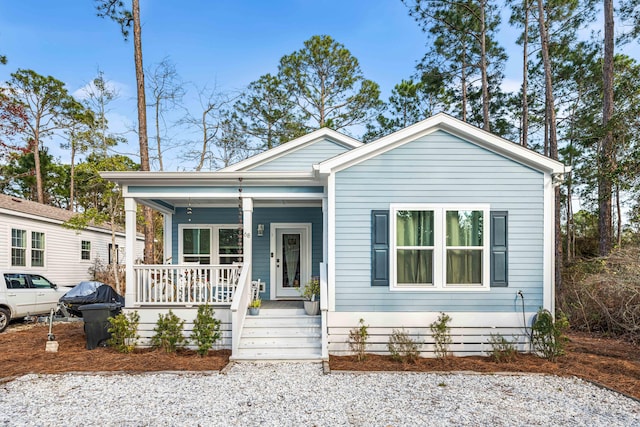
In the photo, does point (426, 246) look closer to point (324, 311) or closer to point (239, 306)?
point (324, 311)

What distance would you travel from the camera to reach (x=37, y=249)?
13.8 meters

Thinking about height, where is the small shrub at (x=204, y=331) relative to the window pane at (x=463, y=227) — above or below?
below

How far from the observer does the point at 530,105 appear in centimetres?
1800

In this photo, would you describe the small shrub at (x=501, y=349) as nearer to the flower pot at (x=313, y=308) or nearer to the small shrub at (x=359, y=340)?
the small shrub at (x=359, y=340)

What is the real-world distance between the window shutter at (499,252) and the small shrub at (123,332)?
6.25 m

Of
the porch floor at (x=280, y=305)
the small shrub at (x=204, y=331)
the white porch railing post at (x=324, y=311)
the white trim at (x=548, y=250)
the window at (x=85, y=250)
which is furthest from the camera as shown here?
the window at (x=85, y=250)

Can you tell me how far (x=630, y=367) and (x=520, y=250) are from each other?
2.25 meters

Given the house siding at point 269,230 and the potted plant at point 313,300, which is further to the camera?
the house siding at point 269,230

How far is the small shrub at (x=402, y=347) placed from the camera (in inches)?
255

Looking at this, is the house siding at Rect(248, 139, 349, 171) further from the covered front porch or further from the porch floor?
the porch floor

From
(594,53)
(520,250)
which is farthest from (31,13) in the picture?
(594,53)

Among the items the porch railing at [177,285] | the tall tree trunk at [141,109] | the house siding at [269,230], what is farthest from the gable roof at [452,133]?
the tall tree trunk at [141,109]

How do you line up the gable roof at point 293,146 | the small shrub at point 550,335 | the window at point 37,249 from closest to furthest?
the small shrub at point 550,335 < the gable roof at point 293,146 < the window at point 37,249

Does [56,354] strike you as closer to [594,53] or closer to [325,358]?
[325,358]
